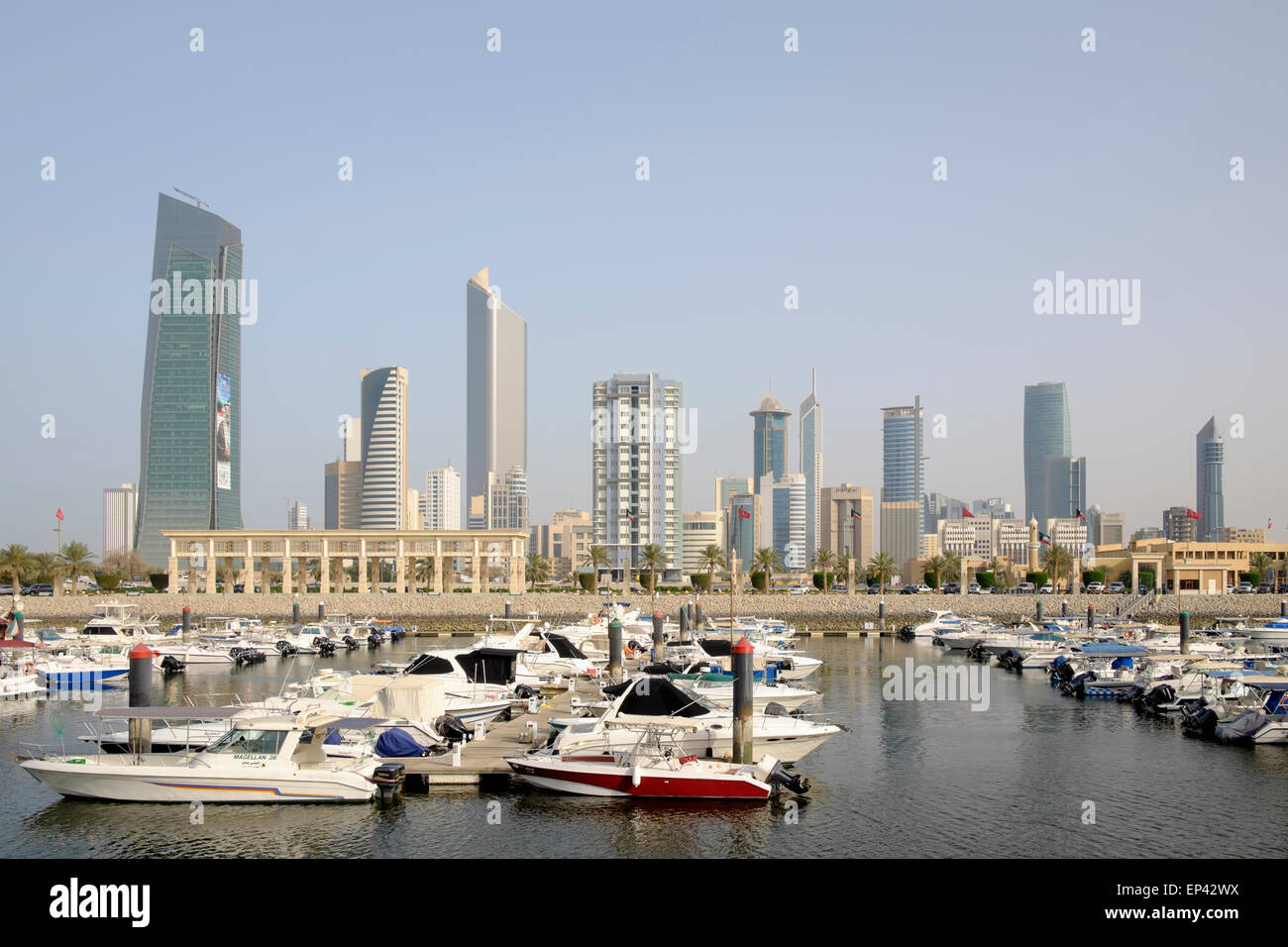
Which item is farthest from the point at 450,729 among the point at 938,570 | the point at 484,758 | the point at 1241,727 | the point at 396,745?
the point at 938,570

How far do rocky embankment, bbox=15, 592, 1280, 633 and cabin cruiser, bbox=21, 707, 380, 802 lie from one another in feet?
218

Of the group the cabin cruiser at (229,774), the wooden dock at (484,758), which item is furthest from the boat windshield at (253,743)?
the wooden dock at (484,758)

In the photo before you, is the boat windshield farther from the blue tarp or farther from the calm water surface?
the blue tarp

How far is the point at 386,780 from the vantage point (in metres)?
29.2

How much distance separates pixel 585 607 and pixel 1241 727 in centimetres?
7201

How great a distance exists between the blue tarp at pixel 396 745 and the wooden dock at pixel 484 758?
16.9 inches

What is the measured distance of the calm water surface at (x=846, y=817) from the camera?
25.5 metres

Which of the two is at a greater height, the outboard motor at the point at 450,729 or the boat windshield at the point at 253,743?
the boat windshield at the point at 253,743

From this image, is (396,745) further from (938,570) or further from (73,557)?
(938,570)

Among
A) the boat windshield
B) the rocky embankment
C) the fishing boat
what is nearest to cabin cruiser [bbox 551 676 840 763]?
the fishing boat

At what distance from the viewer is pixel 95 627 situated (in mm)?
73375

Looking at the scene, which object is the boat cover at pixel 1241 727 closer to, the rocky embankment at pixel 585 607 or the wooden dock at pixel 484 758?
the wooden dock at pixel 484 758

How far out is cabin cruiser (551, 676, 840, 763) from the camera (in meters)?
30.7
